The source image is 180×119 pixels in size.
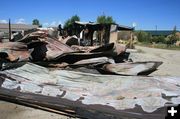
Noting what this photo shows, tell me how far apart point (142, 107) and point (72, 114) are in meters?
1.50

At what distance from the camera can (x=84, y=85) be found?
8.11 metres

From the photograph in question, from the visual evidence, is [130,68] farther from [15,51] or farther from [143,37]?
[143,37]

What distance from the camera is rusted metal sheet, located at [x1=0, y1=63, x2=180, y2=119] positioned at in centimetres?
636

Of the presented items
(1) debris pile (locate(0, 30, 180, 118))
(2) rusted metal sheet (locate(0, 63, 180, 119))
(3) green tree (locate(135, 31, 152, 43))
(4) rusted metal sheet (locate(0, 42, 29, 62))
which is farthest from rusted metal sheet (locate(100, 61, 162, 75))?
(3) green tree (locate(135, 31, 152, 43))

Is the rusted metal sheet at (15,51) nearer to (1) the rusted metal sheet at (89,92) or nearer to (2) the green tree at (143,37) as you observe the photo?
(1) the rusted metal sheet at (89,92)

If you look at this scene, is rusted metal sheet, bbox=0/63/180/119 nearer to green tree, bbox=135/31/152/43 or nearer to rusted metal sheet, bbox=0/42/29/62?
rusted metal sheet, bbox=0/42/29/62

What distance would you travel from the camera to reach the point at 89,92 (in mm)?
7551

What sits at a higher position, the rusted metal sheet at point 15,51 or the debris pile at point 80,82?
the rusted metal sheet at point 15,51

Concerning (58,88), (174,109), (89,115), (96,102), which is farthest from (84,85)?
(174,109)

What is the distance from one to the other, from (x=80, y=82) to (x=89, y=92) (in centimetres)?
83

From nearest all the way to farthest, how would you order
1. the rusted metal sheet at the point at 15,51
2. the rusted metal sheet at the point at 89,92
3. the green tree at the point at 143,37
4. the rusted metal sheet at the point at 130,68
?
the rusted metal sheet at the point at 89,92 → the rusted metal sheet at the point at 130,68 → the rusted metal sheet at the point at 15,51 → the green tree at the point at 143,37

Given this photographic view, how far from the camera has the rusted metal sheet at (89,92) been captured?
636 cm

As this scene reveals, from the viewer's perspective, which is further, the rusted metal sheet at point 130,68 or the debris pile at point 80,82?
the rusted metal sheet at point 130,68

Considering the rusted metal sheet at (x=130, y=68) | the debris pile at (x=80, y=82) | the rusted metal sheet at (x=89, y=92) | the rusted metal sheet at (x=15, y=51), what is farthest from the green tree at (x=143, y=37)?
the rusted metal sheet at (x=89, y=92)
